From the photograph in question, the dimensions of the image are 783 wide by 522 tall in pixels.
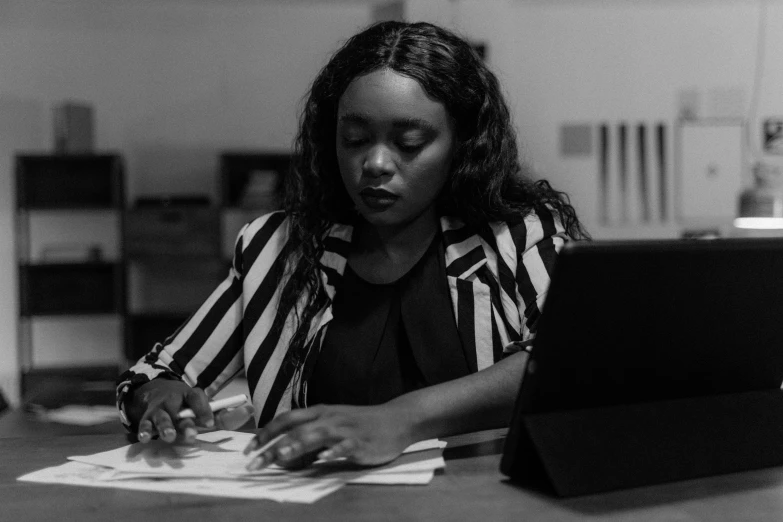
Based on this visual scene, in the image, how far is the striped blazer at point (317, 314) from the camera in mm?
1390

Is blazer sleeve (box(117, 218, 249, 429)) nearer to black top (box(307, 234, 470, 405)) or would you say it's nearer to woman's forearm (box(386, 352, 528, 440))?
black top (box(307, 234, 470, 405))

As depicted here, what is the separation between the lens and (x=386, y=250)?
1.50 meters

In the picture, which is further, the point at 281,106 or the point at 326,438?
the point at 281,106

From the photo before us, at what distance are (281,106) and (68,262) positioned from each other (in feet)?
5.53

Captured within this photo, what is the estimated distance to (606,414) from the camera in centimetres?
85

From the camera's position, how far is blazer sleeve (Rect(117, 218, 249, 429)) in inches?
55.3

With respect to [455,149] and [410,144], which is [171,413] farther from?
[455,149]

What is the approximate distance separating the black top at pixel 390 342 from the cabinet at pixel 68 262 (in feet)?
12.5

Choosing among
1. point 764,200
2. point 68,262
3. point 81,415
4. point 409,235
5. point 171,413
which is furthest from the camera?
point 68,262

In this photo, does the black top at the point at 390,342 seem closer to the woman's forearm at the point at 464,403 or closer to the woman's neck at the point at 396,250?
the woman's neck at the point at 396,250

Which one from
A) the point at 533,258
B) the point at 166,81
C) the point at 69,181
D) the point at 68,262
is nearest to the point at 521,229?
the point at 533,258

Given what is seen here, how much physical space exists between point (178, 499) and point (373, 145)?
0.66m

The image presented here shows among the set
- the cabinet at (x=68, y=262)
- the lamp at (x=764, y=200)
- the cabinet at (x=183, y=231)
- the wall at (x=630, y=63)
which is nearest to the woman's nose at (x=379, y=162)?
the lamp at (x=764, y=200)

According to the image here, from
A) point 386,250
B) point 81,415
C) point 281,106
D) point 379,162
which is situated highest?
point 281,106
